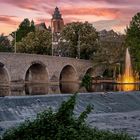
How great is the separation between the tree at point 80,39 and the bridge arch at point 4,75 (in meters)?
19.3

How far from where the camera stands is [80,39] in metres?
83.8

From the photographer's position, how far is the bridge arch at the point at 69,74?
7688cm

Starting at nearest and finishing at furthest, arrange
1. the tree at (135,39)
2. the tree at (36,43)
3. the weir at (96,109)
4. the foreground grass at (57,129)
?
the foreground grass at (57,129), the weir at (96,109), the tree at (135,39), the tree at (36,43)

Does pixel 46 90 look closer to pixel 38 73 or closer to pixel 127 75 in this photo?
pixel 38 73

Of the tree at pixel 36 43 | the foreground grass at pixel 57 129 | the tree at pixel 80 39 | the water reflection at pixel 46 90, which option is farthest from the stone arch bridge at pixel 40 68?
the foreground grass at pixel 57 129

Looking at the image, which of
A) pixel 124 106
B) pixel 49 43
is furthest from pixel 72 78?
pixel 124 106

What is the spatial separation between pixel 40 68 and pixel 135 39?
15.0m

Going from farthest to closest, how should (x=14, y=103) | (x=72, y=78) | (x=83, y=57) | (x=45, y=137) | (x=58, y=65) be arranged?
(x=83, y=57) < (x=72, y=78) < (x=58, y=65) < (x=14, y=103) < (x=45, y=137)

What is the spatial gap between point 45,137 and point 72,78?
69099 mm

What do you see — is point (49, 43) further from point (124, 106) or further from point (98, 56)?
point (124, 106)

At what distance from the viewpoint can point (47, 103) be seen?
96.1 feet

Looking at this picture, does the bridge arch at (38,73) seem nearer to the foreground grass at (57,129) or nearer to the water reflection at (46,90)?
the water reflection at (46,90)

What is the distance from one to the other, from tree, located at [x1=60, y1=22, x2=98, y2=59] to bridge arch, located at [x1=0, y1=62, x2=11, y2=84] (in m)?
19.3

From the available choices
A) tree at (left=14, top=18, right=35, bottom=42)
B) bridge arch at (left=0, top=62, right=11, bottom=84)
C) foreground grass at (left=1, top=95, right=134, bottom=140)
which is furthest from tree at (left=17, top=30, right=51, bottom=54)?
foreground grass at (left=1, top=95, right=134, bottom=140)
